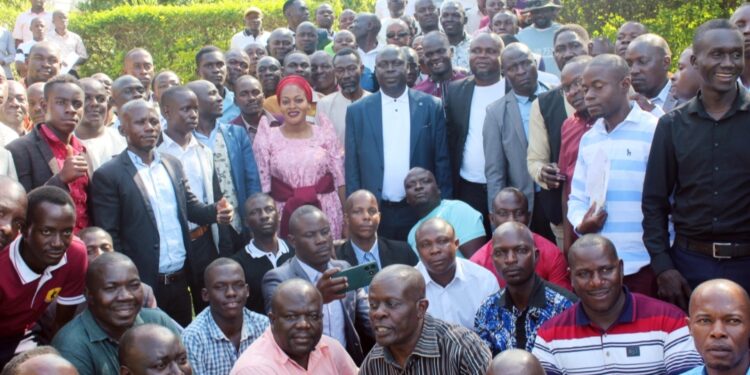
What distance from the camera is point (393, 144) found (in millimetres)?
7949

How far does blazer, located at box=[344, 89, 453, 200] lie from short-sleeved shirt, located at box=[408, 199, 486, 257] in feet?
1.48

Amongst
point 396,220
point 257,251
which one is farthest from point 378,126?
point 257,251

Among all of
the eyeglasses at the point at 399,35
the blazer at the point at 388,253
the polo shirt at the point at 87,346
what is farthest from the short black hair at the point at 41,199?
the eyeglasses at the point at 399,35

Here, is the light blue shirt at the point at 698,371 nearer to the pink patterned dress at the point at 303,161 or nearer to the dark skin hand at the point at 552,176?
the dark skin hand at the point at 552,176

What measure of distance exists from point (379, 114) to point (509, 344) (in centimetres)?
288

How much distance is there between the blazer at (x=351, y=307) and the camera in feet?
20.2

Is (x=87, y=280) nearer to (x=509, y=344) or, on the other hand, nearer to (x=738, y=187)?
(x=509, y=344)

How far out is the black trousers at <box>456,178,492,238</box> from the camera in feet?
26.0

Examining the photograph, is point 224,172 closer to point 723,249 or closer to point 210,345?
point 210,345

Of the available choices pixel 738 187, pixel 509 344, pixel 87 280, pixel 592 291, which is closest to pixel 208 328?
pixel 87 280

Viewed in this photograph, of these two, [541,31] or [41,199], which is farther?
[541,31]

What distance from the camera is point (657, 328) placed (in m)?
5.11

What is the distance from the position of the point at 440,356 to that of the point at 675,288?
1.51 meters

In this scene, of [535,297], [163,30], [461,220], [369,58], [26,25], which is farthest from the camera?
[163,30]
